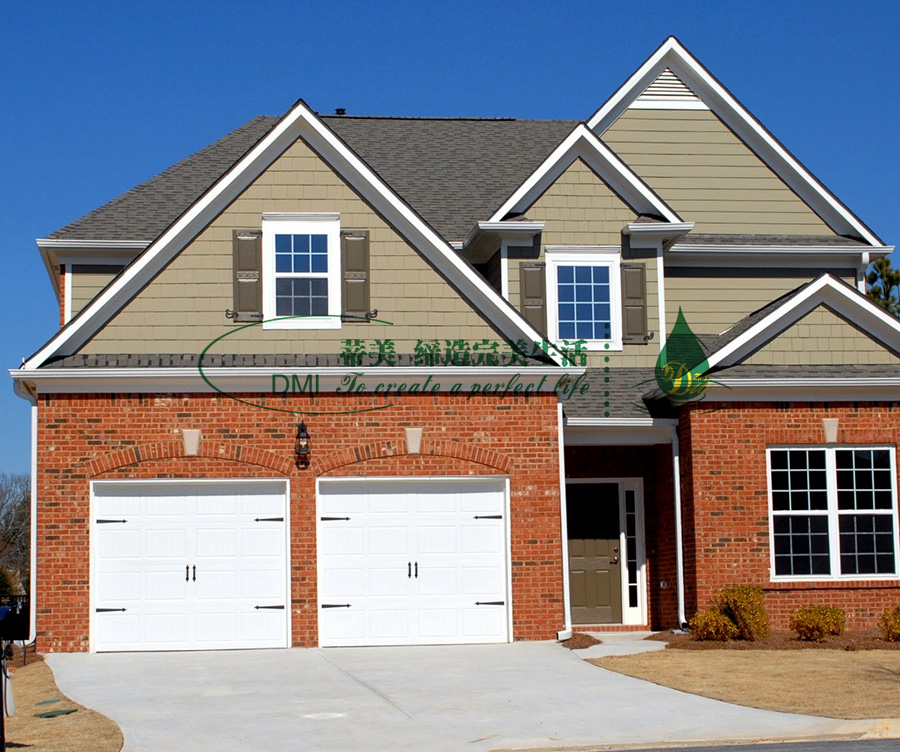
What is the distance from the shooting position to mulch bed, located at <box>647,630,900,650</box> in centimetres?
1700

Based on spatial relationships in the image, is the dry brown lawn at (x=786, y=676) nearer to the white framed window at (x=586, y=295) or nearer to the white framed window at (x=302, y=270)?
the white framed window at (x=586, y=295)

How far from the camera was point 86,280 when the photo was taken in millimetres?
21812

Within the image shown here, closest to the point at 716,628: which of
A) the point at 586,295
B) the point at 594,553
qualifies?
the point at 594,553

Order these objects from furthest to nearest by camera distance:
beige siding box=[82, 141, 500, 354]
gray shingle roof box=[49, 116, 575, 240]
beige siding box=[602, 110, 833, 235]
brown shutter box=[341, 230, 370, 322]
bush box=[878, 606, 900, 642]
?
beige siding box=[602, 110, 833, 235], gray shingle roof box=[49, 116, 575, 240], brown shutter box=[341, 230, 370, 322], beige siding box=[82, 141, 500, 354], bush box=[878, 606, 900, 642]

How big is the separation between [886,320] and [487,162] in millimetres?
8762

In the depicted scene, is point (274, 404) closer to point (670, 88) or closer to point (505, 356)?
point (505, 356)

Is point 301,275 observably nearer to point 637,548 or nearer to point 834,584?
point 637,548

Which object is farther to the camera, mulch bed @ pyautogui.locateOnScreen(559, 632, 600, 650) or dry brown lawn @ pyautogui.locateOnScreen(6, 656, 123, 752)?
mulch bed @ pyautogui.locateOnScreen(559, 632, 600, 650)

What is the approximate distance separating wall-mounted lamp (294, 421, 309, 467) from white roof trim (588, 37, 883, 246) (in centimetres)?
892

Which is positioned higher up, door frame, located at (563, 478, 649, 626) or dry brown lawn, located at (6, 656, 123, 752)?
door frame, located at (563, 478, 649, 626)

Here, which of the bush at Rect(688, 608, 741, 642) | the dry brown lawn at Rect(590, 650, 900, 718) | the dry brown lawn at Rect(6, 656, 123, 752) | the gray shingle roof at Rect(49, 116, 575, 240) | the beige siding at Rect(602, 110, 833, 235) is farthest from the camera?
the beige siding at Rect(602, 110, 833, 235)

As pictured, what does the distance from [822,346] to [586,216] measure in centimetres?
463

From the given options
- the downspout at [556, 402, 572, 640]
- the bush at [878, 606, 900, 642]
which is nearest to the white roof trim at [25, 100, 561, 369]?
the downspout at [556, 402, 572, 640]

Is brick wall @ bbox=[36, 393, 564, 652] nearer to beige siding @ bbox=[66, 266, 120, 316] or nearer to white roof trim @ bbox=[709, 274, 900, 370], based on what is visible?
white roof trim @ bbox=[709, 274, 900, 370]
